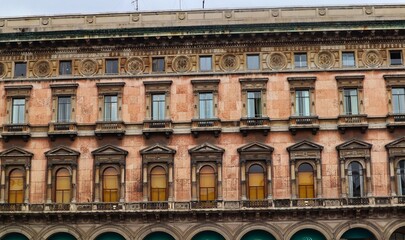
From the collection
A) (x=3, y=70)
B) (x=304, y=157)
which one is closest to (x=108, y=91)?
(x=3, y=70)

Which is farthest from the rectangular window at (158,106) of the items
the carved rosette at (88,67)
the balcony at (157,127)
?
the carved rosette at (88,67)

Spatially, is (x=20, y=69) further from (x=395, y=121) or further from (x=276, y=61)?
(x=395, y=121)

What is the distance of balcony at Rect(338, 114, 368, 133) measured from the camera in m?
46.0

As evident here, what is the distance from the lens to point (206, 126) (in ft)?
153

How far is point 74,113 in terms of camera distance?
47625 mm

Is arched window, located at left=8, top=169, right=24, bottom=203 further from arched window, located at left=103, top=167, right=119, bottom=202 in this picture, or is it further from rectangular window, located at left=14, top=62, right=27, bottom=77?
rectangular window, located at left=14, top=62, right=27, bottom=77

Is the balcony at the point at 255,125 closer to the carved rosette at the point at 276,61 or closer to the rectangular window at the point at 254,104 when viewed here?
the rectangular window at the point at 254,104

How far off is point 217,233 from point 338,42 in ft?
47.6

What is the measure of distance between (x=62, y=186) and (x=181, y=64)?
10968 millimetres

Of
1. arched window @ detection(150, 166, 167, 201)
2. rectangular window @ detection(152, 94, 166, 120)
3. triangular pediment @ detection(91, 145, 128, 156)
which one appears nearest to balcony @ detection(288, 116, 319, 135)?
rectangular window @ detection(152, 94, 166, 120)

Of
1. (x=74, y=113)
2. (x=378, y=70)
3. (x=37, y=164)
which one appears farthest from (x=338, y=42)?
(x=37, y=164)

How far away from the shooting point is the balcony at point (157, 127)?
4659 centimetres

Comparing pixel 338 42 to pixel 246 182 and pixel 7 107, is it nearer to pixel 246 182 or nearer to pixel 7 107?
pixel 246 182

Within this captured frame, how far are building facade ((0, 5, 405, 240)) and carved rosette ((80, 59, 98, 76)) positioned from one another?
147mm
